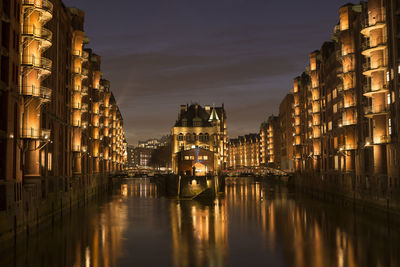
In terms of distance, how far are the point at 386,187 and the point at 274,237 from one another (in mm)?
16852

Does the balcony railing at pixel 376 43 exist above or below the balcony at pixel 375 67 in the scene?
above

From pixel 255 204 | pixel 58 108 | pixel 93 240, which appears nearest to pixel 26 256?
pixel 93 240

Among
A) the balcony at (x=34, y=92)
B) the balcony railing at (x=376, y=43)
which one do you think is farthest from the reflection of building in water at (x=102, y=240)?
the balcony railing at (x=376, y=43)

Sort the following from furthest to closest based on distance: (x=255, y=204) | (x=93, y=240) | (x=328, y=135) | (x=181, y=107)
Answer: (x=181, y=107)
(x=328, y=135)
(x=255, y=204)
(x=93, y=240)

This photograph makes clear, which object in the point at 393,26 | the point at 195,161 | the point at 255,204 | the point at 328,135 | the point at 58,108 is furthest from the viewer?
the point at 195,161

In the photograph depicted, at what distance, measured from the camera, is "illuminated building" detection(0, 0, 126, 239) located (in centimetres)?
3553

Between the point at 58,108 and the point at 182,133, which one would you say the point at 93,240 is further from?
the point at 182,133

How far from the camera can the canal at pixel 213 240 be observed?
33312 mm

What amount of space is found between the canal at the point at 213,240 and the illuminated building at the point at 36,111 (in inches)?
129

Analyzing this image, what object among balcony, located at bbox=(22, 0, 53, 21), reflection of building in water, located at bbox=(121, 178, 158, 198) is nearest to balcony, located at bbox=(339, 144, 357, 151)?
reflection of building in water, located at bbox=(121, 178, 158, 198)

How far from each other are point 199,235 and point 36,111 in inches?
783

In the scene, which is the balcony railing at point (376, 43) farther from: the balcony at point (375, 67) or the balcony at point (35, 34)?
the balcony at point (35, 34)

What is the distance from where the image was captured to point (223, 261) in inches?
1323

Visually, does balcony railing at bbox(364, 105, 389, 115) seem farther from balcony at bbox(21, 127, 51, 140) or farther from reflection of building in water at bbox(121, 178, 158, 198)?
reflection of building in water at bbox(121, 178, 158, 198)
